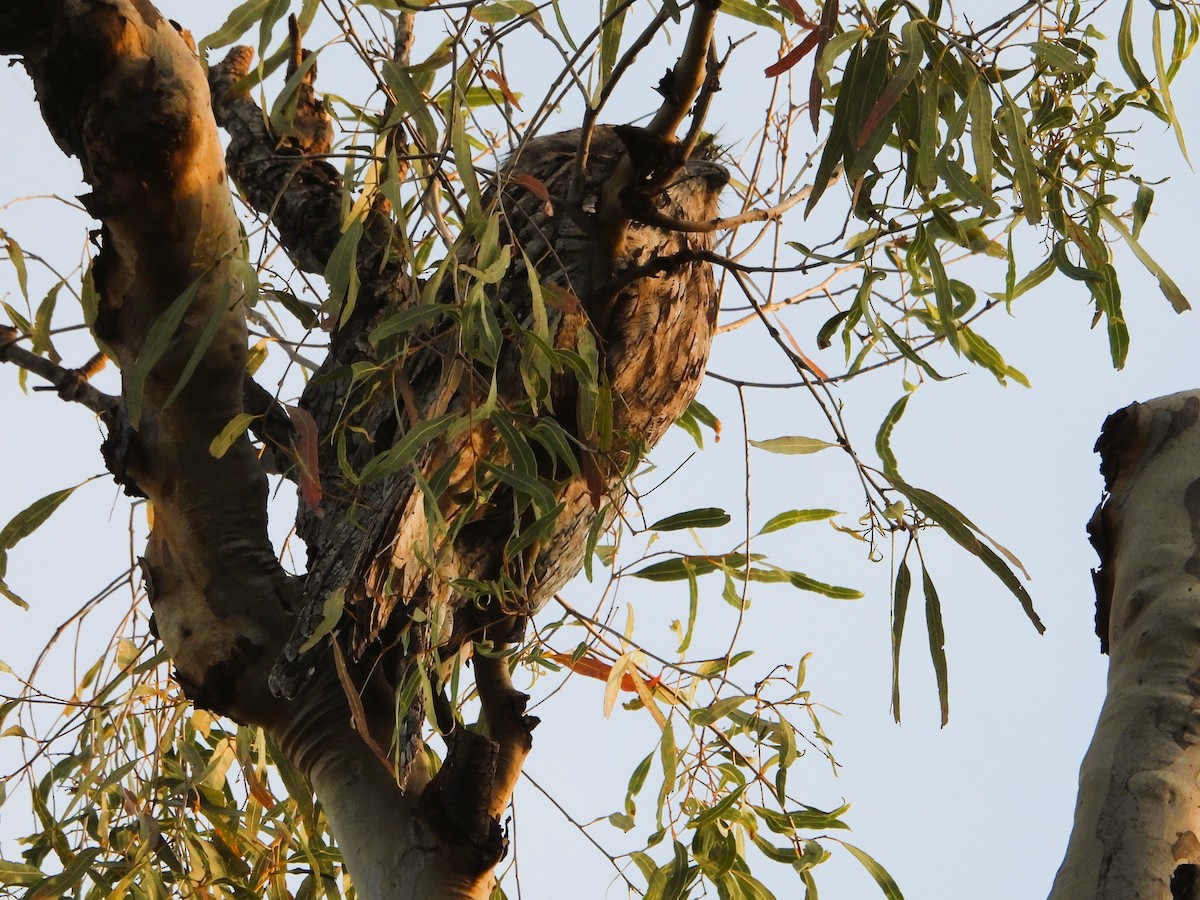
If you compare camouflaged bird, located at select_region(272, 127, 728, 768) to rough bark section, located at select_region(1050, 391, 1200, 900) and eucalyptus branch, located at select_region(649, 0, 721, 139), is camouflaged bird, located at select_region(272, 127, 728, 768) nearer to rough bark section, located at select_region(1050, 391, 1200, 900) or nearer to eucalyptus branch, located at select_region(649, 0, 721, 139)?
eucalyptus branch, located at select_region(649, 0, 721, 139)

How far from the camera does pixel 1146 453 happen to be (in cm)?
97

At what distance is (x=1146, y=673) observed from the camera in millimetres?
840

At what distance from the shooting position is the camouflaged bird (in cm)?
109

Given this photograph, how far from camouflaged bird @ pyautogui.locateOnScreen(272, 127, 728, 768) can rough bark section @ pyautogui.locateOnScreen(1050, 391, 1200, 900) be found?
43 cm

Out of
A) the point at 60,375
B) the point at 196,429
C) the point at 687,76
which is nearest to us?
the point at 687,76

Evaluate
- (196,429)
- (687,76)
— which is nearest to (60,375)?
(196,429)

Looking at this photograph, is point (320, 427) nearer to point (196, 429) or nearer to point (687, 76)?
point (196, 429)

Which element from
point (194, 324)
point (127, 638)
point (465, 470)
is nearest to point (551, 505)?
point (465, 470)

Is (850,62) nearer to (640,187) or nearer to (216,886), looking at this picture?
(640,187)

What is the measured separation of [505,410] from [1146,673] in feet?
1.82

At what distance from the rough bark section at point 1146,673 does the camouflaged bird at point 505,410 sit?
1.42 feet

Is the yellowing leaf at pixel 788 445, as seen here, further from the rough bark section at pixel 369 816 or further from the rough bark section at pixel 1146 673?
the rough bark section at pixel 369 816

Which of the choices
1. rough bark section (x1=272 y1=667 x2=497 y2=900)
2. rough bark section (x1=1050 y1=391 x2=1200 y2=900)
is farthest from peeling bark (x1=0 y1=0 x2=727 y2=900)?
rough bark section (x1=1050 y1=391 x2=1200 y2=900)

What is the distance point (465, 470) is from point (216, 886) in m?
0.84
